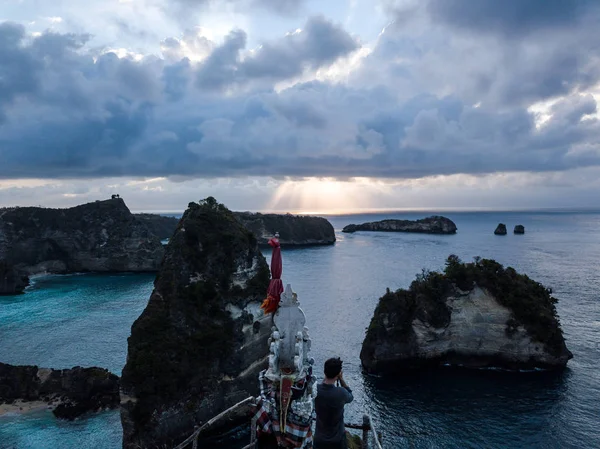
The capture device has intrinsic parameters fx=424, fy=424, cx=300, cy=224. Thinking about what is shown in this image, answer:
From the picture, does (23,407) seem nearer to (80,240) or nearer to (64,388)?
(64,388)

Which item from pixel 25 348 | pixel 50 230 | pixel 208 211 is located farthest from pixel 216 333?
pixel 50 230

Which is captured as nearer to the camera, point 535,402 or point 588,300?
point 535,402

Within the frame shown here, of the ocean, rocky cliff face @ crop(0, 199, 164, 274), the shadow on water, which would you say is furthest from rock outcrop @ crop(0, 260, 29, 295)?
the shadow on water

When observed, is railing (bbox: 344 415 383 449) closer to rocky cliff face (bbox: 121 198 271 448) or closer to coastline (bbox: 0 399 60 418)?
rocky cliff face (bbox: 121 198 271 448)

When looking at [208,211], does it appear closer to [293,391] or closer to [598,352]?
[293,391]

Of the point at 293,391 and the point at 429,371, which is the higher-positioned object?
the point at 293,391

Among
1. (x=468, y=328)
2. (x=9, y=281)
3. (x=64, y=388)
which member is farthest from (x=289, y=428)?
(x=9, y=281)
